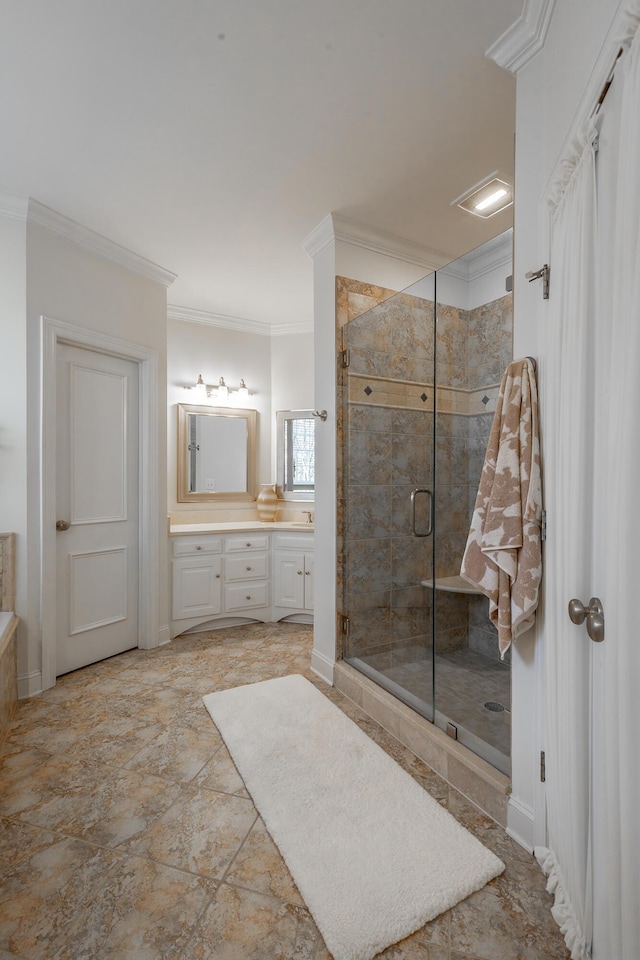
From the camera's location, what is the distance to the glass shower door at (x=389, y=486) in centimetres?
243

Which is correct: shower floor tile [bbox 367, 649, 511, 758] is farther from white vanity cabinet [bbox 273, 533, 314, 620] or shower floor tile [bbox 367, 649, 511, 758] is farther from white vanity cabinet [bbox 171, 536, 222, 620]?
white vanity cabinet [bbox 171, 536, 222, 620]

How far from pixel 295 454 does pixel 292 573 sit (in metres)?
1.16

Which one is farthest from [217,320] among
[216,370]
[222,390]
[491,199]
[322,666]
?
[322,666]

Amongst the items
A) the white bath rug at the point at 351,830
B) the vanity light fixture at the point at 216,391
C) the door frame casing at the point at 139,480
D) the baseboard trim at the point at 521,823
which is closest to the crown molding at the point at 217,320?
the vanity light fixture at the point at 216,391

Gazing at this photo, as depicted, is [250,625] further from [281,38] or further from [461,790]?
[281,38]

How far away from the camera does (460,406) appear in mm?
2207

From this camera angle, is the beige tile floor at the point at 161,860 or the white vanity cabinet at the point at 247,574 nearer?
the beige tile floor at the point at 161,860

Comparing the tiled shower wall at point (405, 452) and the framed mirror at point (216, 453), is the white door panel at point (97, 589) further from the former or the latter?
the tiled shower wall at point (405, 452)

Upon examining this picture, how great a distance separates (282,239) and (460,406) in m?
1.72

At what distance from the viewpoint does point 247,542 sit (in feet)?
12.7

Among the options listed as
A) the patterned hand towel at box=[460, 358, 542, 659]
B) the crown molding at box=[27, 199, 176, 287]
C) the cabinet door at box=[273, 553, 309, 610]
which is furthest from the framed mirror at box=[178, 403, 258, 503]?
the patterned hand towel at box=[460, 358, 542, 659]

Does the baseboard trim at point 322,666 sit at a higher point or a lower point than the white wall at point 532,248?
lower

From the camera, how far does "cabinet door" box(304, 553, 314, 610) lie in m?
3.84

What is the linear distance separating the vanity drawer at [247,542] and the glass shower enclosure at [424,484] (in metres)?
1.29
